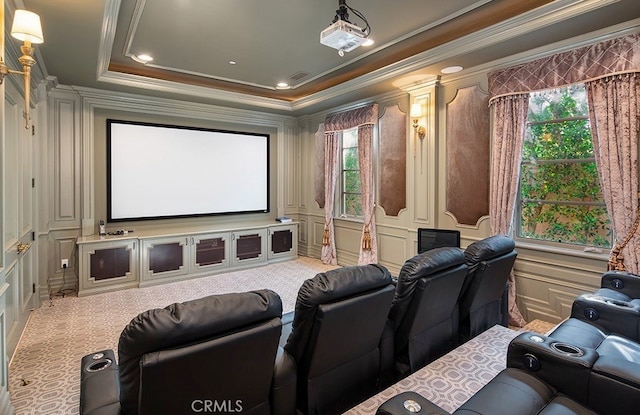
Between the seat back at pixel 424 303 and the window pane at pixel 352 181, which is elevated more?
the window pane at pixel 352 181

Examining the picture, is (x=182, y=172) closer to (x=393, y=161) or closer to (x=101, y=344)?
(x=101, y=344)

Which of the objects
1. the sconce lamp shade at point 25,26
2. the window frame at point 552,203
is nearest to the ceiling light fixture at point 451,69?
the window frame at point 552,203

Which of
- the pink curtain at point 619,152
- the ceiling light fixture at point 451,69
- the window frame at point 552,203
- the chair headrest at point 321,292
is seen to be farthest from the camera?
the ceiling light fixture at point 451,69

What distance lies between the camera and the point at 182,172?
18.3 feet

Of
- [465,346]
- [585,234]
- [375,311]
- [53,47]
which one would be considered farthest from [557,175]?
[53,47]

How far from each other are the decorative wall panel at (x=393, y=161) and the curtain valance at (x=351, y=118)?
0.16 meters

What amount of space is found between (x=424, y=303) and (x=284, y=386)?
0.94m

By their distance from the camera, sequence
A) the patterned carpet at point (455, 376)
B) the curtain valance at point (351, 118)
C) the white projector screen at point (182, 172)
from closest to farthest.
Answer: the patterned carpet at point (455, 376) < the white projector screen at point (182, 172) < the curtain valance at point (351, 118)

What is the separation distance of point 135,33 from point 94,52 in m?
0.45

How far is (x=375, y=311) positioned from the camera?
71.3 inches

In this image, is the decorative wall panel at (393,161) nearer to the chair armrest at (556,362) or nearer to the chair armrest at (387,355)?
the chair armrest at (387,355)

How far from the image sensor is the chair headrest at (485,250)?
247 centimetres

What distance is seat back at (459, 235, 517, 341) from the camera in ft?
8.11

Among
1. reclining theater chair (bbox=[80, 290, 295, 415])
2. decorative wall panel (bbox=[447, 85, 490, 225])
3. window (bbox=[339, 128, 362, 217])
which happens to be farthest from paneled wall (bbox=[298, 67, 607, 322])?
reclining theater chair (bbox=[80, 290, 295, 415])
